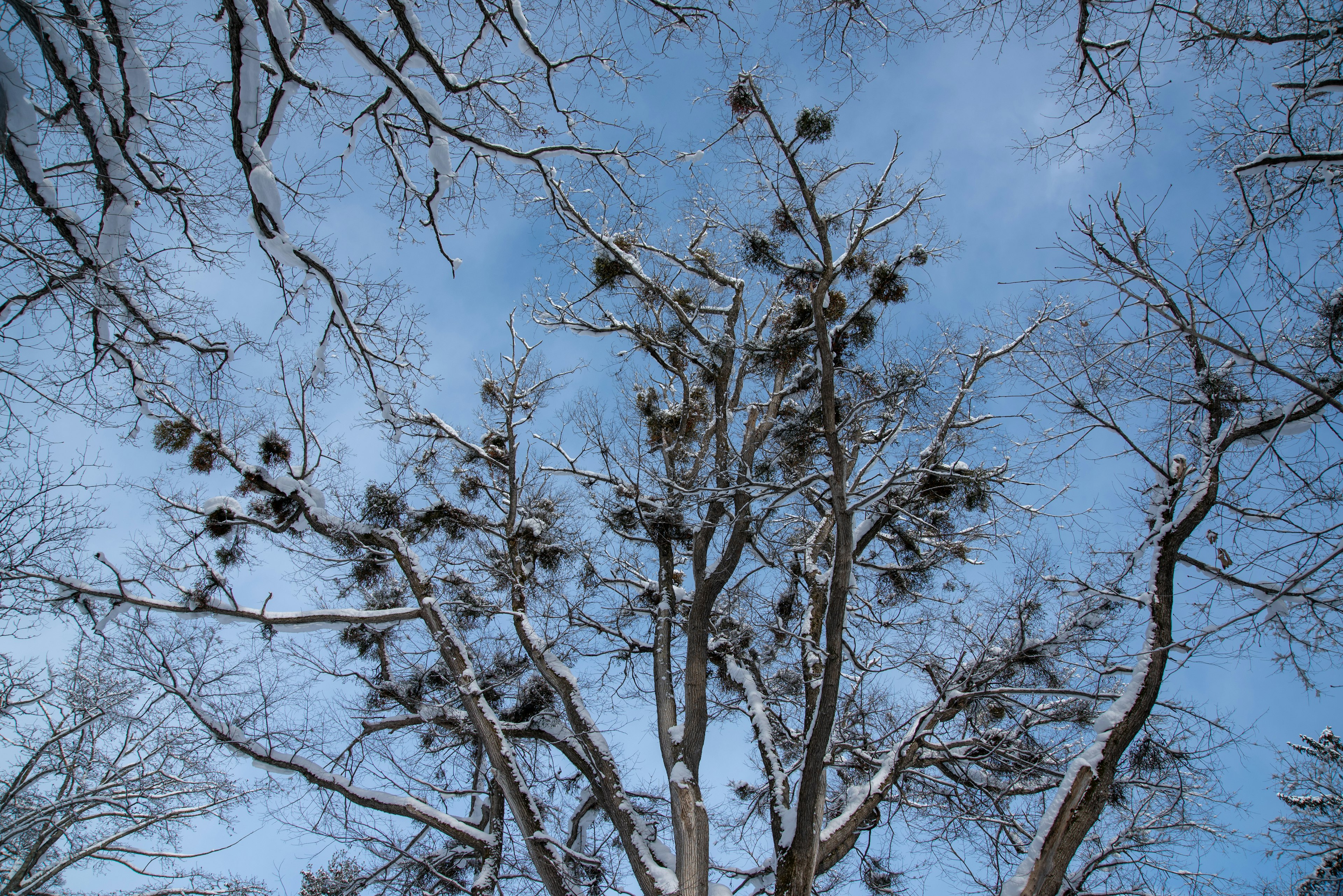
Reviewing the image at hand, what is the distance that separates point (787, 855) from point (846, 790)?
2.08 metres

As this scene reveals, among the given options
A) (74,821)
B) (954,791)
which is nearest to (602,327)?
(954,791)

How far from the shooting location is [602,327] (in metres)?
8.20

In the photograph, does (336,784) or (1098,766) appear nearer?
(1098,766)

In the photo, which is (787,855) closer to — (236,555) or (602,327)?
(602,327)

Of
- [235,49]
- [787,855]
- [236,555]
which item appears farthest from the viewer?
[236,555]

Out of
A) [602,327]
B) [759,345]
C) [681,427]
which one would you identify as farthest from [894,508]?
[602,327]

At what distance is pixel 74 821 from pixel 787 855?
24.6ft

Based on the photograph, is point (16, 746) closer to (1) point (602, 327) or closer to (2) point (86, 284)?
(2) point (86, 284)

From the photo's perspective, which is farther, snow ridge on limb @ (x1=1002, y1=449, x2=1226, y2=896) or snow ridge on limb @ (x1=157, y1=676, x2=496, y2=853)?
snow ridge on limb @ (x1=157, y1=676, x2=496, y2=853)

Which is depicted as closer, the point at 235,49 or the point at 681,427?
the point at 235,49

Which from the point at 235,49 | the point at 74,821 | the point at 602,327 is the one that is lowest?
the point at 74,821

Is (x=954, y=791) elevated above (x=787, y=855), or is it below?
above

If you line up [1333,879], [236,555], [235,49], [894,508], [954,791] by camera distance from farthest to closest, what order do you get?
1. [1333,879]
2. [236,555]
3. [954,791]
4. [894,508]
5. [235,49]

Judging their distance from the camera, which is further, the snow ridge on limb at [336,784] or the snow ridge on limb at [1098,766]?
the snow ridge on limb at [336,784]
